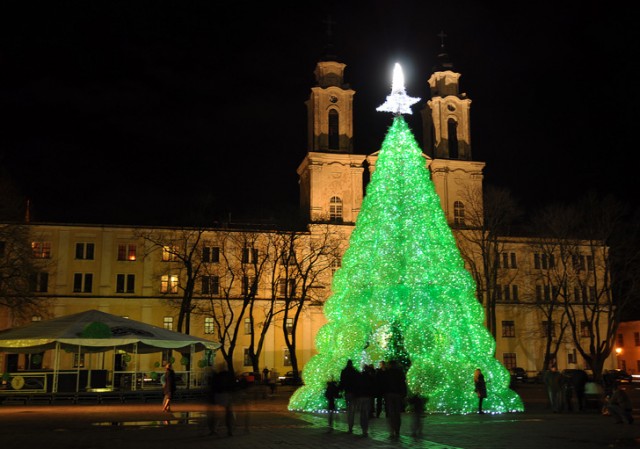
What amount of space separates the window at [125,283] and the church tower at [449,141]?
29.1 metres

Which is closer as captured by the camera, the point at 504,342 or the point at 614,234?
the point at 614,234

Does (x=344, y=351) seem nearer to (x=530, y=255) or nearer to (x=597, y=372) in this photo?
(x=597, y=372)

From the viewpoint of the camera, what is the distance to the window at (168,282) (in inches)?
2445

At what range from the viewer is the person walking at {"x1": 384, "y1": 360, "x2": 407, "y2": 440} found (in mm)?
15555

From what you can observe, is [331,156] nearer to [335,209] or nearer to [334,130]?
[334,130]

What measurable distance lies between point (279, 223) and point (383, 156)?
30.4 m

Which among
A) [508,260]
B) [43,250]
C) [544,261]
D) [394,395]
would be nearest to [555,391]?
[394,395]

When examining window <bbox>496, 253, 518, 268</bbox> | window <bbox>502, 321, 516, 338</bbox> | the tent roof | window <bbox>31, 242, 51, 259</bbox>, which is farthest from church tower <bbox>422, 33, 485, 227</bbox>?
the tent roof

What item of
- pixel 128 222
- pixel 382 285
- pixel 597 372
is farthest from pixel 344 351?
pixel 128 222

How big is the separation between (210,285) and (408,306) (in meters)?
37.7

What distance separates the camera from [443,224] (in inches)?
962

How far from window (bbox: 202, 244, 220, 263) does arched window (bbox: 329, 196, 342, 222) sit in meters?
10.7

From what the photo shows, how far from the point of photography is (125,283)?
6191cm

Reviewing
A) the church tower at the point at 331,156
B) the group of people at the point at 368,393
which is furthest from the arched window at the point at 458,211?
the group of people at the point at 368,393
